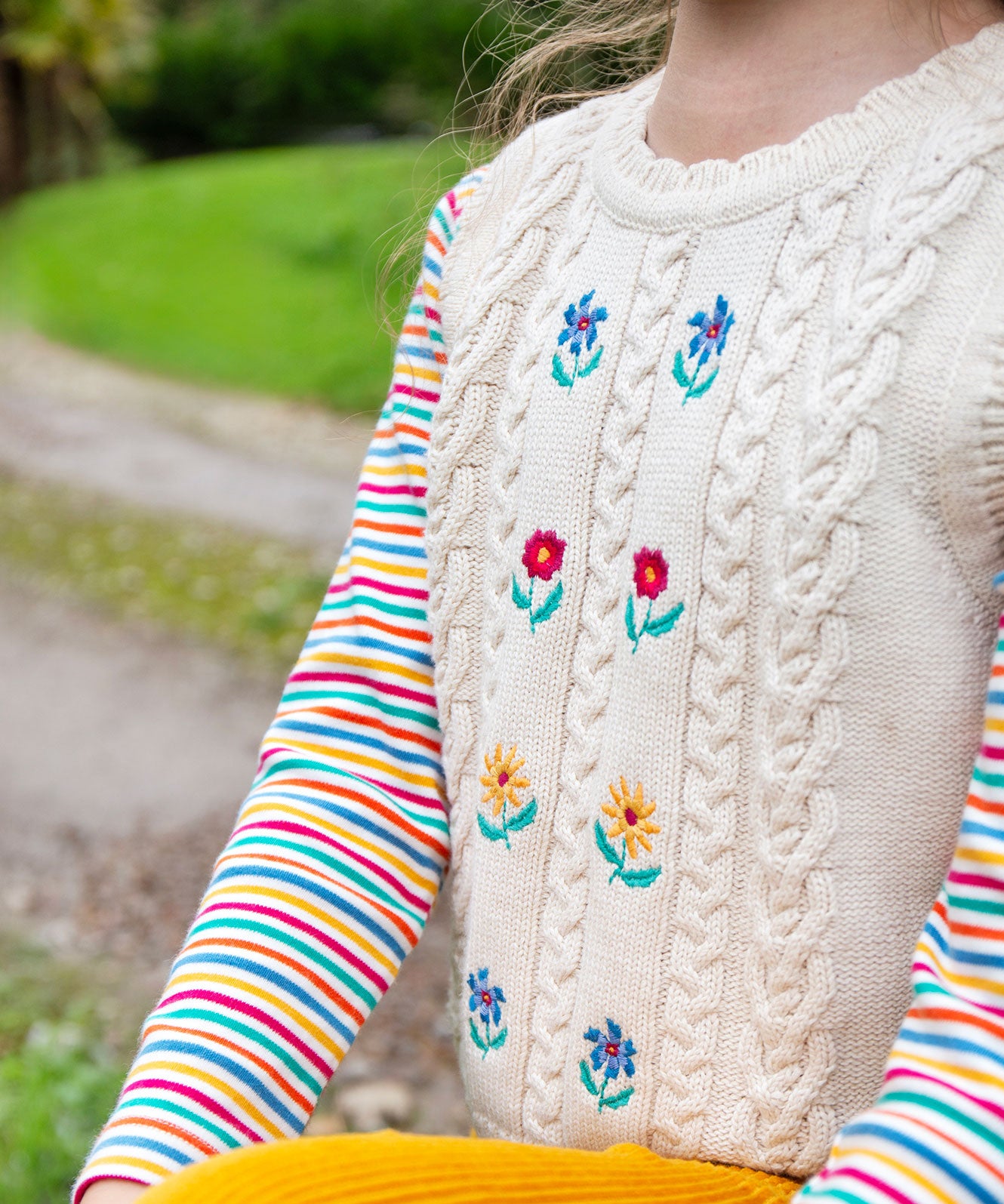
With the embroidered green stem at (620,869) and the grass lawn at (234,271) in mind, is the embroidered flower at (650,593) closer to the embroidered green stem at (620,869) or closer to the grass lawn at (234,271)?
the embroidered green stem at (620,869)

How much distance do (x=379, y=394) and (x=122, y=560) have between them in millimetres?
2198

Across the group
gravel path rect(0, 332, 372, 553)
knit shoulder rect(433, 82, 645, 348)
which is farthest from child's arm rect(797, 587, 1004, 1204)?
gravel path rect(0, 332, 372, 553)

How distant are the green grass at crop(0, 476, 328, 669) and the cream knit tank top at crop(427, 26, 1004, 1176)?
11.8 ft

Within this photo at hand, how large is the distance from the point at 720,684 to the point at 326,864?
0.39 meters

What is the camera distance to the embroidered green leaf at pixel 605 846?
3.44 feet

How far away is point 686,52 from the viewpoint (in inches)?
41.9

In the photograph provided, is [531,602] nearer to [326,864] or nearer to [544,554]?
[544,554]

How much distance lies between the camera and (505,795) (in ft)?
3.66

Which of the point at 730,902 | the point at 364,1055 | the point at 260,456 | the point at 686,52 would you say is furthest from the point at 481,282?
the point at 260,456

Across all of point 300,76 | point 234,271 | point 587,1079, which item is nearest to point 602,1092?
point 587,1079

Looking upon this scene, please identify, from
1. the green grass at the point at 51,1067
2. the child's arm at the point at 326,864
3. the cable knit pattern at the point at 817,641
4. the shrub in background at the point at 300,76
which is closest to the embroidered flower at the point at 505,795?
the child's arm at the point at 326,864

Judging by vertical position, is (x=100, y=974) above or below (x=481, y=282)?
below

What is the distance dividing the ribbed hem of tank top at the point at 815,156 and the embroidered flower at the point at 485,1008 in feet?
2.12

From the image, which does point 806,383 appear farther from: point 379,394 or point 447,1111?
point 379,394
